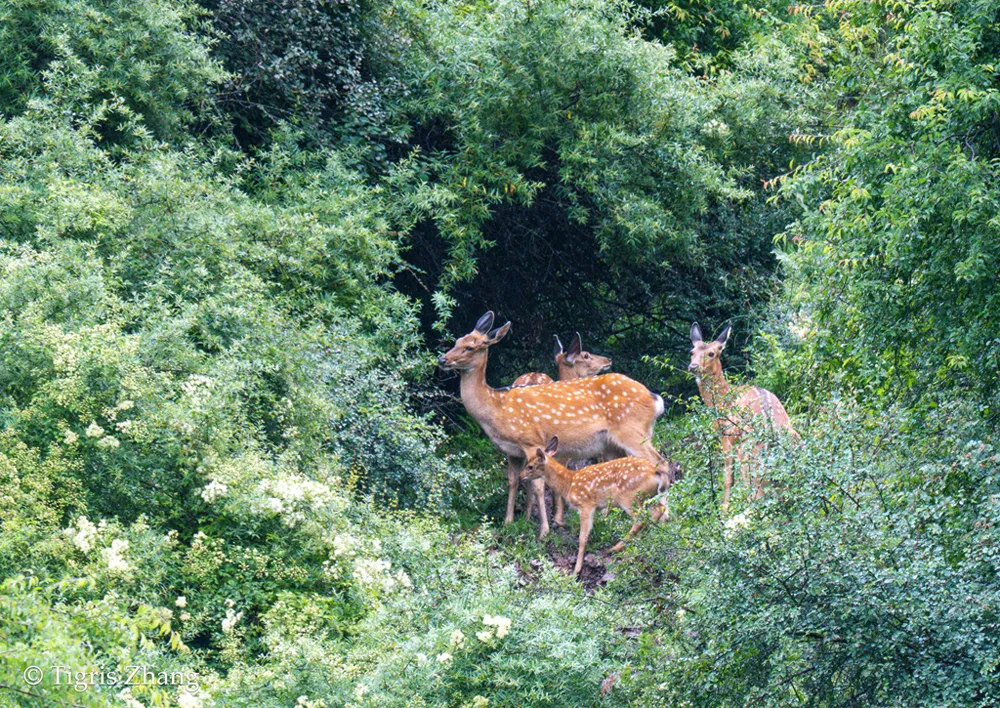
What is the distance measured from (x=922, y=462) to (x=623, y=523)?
3169 mm

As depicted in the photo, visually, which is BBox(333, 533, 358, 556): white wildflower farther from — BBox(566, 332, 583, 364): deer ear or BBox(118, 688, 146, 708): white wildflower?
BBox(566, 332, 583, 364): deer ear

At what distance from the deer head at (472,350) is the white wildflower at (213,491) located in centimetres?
419

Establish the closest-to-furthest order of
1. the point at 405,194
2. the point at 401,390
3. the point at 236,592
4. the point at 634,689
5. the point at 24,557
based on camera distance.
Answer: the point at 634,689 < the point at 24,557 < the point at 236,592 < the point at 401,390 < the point at 405,194

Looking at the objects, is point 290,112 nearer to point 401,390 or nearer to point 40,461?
point 401,390

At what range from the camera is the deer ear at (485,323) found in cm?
1251

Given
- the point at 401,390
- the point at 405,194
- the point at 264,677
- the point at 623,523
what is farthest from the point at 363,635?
the point at 405,194

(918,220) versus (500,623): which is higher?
(918,220)

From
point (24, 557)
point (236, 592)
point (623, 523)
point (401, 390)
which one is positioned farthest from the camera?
point (401, 390)

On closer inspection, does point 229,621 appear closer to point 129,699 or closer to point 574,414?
point 129,699

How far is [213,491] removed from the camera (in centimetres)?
828

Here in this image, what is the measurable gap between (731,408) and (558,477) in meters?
3.59

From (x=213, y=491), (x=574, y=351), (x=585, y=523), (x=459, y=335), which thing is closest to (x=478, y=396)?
(x=574, y=351)

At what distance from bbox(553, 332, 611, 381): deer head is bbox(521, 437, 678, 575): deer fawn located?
2629 millimetres

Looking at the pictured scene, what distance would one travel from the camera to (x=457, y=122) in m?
14.3
